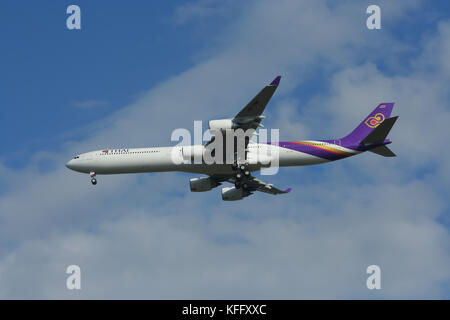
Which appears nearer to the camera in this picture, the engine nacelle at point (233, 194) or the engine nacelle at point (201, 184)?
the engine nacelle at point (201, 184)

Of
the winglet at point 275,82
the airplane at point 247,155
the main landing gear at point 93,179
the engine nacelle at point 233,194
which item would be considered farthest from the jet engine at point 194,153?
the winglet at point 275,82

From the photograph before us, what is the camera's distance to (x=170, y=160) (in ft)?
175

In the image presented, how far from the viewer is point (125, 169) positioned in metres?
54.7

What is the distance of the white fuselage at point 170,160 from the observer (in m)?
52.9

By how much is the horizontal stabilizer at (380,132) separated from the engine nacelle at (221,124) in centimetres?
1118

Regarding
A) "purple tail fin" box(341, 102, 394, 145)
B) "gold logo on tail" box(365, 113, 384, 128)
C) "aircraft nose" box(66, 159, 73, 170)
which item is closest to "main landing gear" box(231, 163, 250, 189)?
"purple tail fin" box(341, 102, 394, 145)

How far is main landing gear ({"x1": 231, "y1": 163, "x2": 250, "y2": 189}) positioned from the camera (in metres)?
53.0

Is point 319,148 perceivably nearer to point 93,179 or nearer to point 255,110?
point 255,110

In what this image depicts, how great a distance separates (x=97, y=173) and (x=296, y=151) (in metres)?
16.2

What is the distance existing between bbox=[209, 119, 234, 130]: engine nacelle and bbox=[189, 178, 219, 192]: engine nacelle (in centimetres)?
1028

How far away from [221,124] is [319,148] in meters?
9.27

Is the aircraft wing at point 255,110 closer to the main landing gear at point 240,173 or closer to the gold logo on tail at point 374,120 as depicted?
the main landing gear at point 240,173
